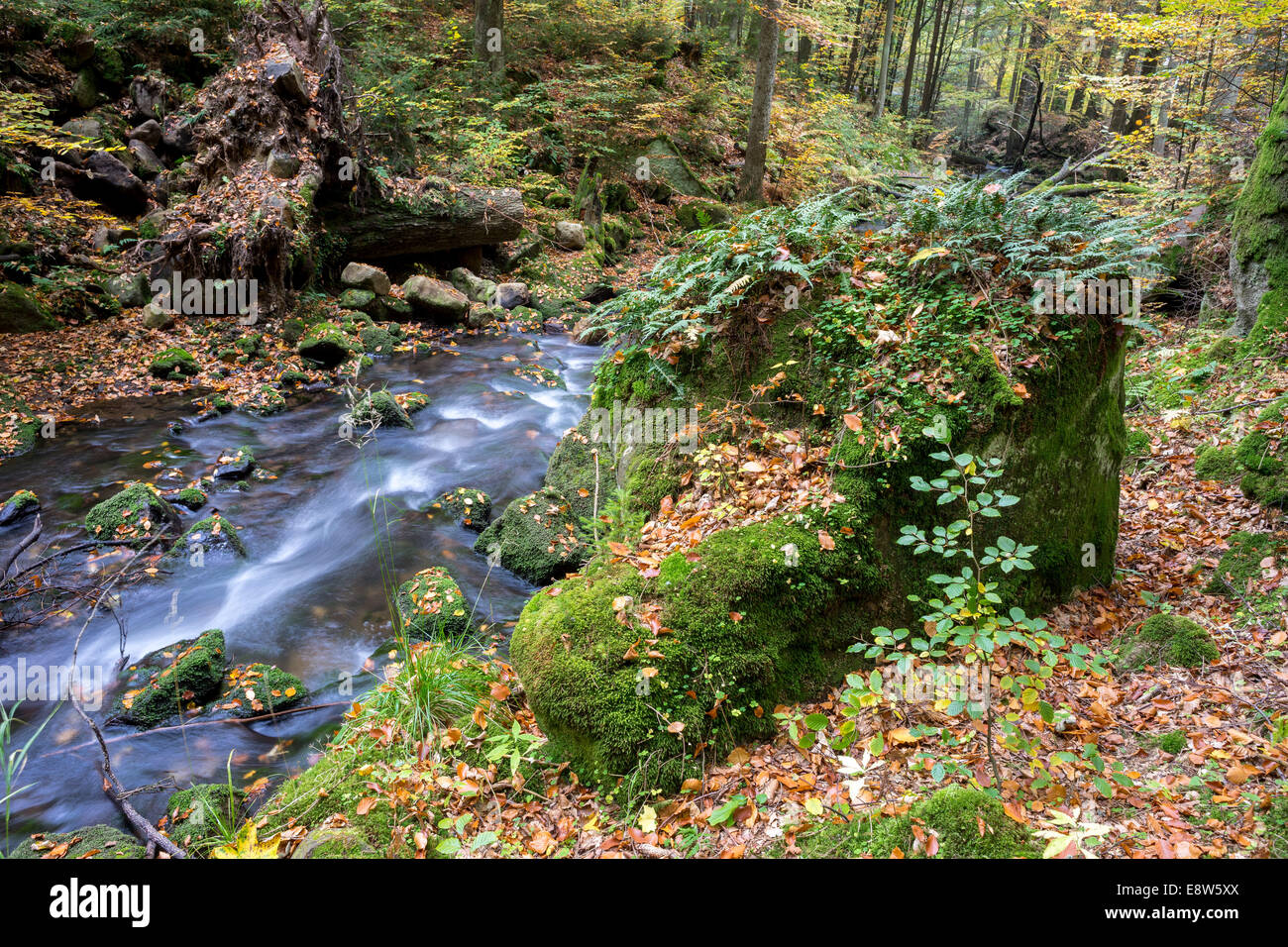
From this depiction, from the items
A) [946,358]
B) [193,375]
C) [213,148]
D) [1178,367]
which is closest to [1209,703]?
[946,358]

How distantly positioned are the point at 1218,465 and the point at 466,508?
790 centimetres

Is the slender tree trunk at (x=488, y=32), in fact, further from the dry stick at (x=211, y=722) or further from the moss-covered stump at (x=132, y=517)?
the dry stick at (x=211, y=722)

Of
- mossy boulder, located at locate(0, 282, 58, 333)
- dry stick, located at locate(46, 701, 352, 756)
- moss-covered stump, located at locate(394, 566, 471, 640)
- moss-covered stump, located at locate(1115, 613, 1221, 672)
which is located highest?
moss-covered stump, located at locate(1115, 613, 1221, 672)

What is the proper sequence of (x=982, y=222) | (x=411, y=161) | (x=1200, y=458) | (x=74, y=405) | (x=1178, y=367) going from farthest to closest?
(x=411, y=161)
(x=74, y=405)
(x=1178, y=367)
(x=1200, y=458)
(x=982, y=222)

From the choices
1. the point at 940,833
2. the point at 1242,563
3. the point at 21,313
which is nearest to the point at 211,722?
the point at 940,833

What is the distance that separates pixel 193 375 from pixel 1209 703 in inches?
540

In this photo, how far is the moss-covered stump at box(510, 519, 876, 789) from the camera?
140 inches

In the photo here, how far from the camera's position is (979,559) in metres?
4.32

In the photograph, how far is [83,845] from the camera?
12.5 ft

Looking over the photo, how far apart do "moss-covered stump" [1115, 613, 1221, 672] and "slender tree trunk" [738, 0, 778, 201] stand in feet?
51.2

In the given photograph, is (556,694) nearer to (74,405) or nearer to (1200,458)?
(1200,458)

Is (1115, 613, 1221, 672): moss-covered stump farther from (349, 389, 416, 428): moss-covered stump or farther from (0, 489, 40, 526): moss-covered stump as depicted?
(0, 489, 40, 526): moss-covered stump

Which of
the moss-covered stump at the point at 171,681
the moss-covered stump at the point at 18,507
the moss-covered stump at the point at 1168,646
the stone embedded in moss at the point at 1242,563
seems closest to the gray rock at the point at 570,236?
the moss-covered stump at the point at 18,507

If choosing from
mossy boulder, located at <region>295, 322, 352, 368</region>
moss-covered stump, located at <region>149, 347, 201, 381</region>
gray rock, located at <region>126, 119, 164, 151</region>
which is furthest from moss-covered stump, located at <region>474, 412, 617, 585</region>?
gray rock, located at <region>126, 119, 164, 151</region>
